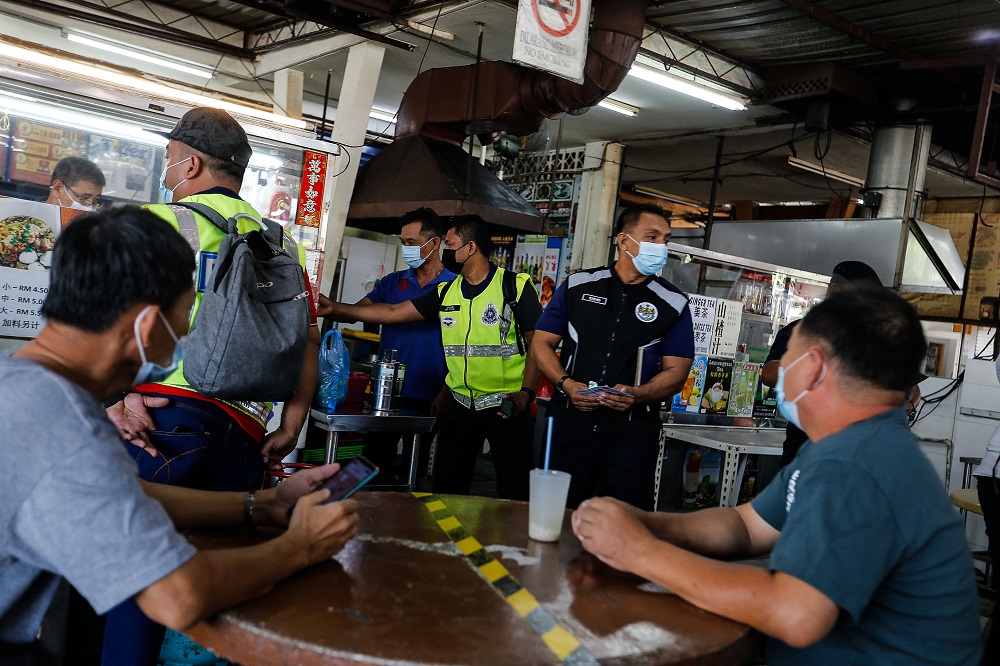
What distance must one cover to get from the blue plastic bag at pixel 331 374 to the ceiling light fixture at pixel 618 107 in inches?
208

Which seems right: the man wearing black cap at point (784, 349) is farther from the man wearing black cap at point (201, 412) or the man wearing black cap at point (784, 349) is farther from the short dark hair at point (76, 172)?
the short dark hair at point (76, 172)

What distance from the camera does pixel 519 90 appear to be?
6336 millimetres

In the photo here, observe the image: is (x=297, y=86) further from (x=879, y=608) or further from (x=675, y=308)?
(x=879, y=608)

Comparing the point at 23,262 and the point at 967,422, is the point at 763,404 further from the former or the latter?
the point at 23,262

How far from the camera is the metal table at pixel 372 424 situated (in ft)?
13.1

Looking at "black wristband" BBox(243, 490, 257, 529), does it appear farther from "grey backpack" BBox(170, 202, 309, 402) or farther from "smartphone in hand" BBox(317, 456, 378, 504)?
"grey backpack" BBox(170, 202, 309, 402)

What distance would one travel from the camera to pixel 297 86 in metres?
9.03

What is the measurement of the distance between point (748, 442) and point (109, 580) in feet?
15.1

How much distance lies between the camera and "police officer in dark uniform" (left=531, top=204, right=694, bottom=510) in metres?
3.36

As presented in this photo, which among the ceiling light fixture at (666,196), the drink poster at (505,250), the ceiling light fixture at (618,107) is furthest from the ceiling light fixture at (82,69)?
the ceiling light fixture at (666,196)

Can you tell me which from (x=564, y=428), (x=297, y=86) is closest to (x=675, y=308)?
(x=564, y=428)

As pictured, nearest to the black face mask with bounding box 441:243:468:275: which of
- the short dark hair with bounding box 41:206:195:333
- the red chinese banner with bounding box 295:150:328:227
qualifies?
the red chinese banner with bounding box 295:150:328:227

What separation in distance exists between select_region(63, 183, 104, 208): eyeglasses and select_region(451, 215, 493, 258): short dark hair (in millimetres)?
1664

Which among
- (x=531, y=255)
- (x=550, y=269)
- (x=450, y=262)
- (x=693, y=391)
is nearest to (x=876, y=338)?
(x=450, y=262)
